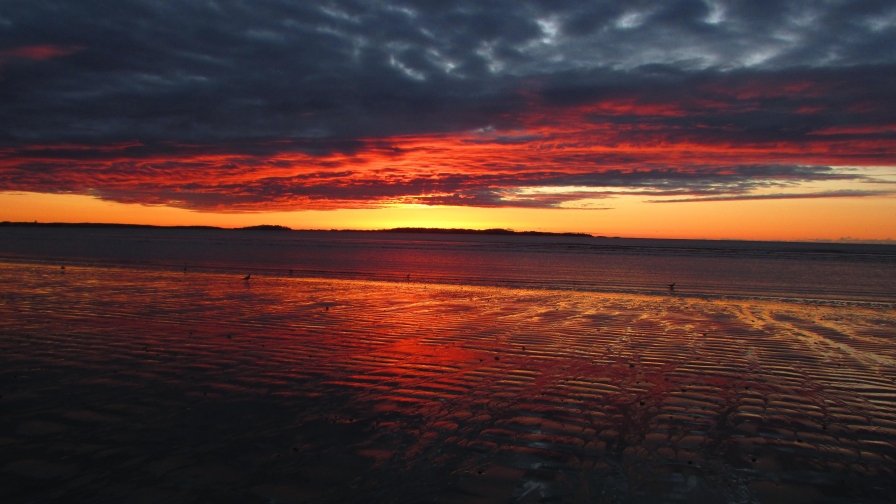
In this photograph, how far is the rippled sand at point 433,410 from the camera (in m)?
6.13

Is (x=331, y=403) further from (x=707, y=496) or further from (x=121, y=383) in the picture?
(x=707, y=496)

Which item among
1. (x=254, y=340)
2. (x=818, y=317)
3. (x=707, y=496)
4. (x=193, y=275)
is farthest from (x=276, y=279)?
(x=707, y=496)

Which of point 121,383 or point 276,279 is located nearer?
point 121,383

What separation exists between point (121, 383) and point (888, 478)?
11.2m

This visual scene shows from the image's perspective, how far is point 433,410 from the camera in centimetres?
859

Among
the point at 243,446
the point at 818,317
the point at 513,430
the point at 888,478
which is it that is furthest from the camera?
the point at 818,317

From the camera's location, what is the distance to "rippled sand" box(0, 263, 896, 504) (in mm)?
6133

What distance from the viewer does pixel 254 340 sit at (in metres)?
13.9

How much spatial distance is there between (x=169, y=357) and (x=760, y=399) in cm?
1144

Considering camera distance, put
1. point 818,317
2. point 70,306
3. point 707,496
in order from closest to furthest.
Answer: point 707,496 < point 70,306 < point 818,317

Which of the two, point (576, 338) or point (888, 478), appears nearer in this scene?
point (888, 478)

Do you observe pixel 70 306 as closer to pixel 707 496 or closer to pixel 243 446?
pixel 243 446

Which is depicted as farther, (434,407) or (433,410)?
(434,407)

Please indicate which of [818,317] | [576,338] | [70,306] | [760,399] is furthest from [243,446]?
[818,317]
